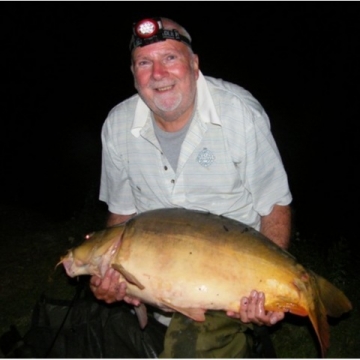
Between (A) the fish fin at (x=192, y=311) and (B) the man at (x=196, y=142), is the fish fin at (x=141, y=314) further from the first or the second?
(A) the fish fin at (x=192, y=311)

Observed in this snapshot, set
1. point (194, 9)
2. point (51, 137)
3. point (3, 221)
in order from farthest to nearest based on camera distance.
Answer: point (194, 9) → point (51, 137) → point (3, 221)

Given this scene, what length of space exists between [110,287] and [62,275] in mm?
2101

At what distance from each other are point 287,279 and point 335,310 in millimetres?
316

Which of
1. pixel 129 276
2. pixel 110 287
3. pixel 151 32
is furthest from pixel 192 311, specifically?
pixel 151 32

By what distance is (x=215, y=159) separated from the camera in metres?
2.59

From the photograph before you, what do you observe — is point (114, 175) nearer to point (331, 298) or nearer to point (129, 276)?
point (129, 276)

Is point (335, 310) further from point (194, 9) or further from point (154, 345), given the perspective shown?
point (194, 9)

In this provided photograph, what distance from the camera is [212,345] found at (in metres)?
2.30

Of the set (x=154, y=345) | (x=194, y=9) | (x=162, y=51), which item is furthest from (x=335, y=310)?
(x=194, y=9)

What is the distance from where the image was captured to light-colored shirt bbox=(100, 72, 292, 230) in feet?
8.45

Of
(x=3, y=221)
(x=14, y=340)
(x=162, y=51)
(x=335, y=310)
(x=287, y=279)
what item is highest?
(x=162, y=51)

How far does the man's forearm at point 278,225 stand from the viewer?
8.52 feet

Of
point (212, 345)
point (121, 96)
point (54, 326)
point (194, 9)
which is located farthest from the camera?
point (194, 9)

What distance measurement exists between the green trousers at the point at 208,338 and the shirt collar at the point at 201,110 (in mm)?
1178
